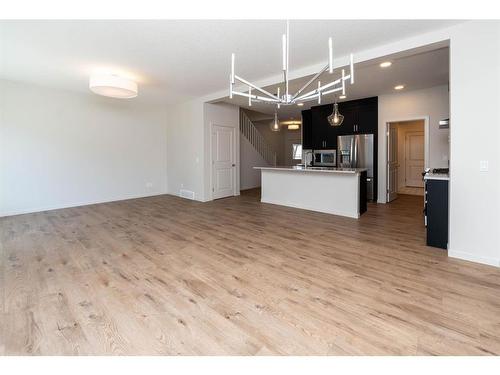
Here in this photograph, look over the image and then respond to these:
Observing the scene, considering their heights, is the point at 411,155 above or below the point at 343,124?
below

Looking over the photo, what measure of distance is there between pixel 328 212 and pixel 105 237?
4.03 meters

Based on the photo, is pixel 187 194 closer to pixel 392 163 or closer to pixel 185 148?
pixel 185 148

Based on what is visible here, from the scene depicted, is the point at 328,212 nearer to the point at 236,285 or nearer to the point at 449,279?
the point at 449,279

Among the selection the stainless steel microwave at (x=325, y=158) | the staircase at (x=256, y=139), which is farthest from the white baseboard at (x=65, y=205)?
the stainless steel microwave at (x=325, y=158)

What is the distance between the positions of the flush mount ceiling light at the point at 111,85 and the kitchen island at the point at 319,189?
347cm

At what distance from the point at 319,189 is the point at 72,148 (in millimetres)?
5699

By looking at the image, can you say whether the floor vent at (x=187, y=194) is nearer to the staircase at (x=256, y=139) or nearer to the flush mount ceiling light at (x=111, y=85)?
the staircase at (x=256, y=139)

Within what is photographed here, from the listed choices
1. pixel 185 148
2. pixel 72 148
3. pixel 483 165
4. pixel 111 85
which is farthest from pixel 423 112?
pixel 72 148

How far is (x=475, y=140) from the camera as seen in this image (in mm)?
2818

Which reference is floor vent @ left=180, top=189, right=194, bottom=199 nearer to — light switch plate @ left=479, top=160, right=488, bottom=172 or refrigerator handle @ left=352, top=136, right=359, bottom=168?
refrigerator handle @ left=352, top=136, right=359, bottom=168

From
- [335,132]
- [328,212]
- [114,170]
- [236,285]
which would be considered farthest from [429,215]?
[114,170]

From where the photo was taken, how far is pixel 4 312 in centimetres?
202

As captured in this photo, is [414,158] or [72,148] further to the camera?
[414,158]

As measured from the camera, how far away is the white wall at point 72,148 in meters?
5.26
